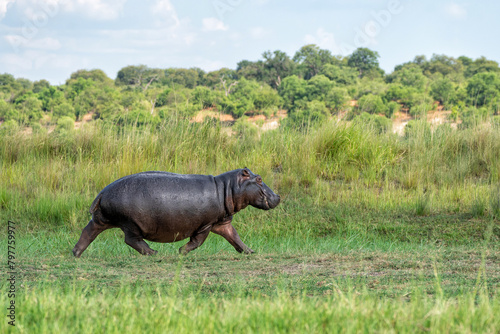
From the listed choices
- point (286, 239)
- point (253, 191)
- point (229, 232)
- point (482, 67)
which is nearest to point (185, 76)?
point (482, 67)

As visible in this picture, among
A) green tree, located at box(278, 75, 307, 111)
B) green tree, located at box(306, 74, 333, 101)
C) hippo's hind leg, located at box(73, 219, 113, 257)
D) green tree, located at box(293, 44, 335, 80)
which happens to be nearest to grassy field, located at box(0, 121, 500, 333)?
hippo's hind leg, located at box(73, 219, 113, 257)

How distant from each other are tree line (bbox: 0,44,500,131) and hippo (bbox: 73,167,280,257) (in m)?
24.4

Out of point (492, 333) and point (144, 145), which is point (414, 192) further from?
point (492, 333)

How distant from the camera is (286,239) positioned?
6.81 meters

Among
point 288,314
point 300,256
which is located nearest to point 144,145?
point 300,256

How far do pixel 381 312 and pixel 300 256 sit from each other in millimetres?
2225

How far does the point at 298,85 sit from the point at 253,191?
4756cm

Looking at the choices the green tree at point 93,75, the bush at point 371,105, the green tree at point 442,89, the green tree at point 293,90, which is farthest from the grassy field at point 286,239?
the green tree at point 93,75

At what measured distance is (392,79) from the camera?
57.2m

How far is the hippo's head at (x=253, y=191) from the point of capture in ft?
15.1

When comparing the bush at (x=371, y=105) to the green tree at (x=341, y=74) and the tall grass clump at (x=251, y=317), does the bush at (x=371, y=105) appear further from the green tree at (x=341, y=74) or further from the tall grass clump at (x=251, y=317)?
the green tree at (x=341, y=74)

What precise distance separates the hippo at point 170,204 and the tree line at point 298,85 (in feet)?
80.1

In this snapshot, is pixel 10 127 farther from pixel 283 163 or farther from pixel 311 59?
pixel 311 59

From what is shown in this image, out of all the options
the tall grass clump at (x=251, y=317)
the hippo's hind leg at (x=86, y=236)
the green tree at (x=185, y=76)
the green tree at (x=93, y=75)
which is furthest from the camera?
the green tree at (x=93, y=75)
